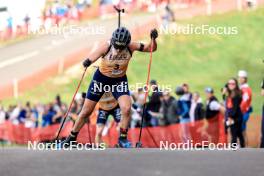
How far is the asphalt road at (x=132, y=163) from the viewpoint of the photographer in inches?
267

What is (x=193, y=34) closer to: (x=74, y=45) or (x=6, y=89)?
(x=74, y=45)

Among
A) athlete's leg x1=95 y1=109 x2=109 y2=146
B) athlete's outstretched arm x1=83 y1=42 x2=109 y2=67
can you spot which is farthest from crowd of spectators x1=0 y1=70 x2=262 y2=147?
athlete's outstretched arm x1=83 y1=42 x2=109 y2=67

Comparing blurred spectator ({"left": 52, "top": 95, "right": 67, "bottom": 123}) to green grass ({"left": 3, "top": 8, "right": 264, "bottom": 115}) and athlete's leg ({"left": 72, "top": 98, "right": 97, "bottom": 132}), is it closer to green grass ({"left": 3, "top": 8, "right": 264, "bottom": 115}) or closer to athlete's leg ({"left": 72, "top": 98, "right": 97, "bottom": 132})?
green grass ({"left": 3, "top": 8, "right": 264, "bottom": 115})

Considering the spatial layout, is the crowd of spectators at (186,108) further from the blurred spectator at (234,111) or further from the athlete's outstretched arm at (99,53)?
the athlete's outstretched arm at (99,53)

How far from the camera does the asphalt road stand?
6.79 metres

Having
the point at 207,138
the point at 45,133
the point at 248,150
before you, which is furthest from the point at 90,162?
the point at 45,133

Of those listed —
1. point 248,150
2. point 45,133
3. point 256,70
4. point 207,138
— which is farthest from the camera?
point 256,70

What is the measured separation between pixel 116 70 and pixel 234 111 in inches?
103

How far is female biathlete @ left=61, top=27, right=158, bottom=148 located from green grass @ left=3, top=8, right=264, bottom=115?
7.45 meters

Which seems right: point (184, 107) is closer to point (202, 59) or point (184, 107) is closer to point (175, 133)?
point (175, 133)

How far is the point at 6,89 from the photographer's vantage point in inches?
704

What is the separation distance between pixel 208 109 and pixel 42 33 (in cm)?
661

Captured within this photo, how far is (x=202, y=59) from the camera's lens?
748 inches

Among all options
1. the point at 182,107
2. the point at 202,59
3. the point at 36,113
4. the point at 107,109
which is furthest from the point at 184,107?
the point at 202,59
